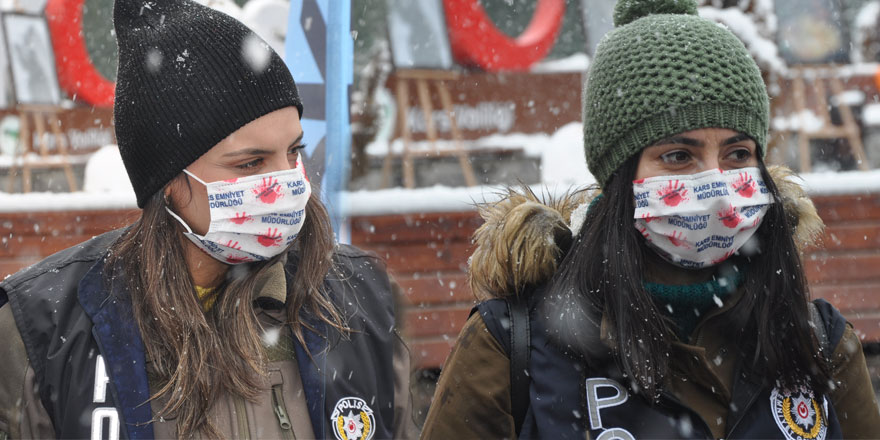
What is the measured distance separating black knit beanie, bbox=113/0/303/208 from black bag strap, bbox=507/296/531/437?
965 millimetres

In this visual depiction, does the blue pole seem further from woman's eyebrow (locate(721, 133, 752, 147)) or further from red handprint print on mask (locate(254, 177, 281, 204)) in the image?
woman's eyebrow (locate(721, 133, 752, 147))

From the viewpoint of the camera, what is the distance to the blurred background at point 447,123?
5941 mm

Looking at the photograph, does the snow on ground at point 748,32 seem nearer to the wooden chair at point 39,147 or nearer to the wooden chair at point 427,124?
the wooden chair at point 427,124

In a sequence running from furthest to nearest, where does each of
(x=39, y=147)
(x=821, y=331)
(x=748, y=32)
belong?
(x=39, y=147), (x=748, y=32), (x=821, y=331)

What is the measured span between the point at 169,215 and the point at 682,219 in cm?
147

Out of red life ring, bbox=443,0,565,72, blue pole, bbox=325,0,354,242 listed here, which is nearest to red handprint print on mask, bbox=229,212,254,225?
blue pole, bbox=325,0,354,242

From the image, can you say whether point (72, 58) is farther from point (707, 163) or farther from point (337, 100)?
point (707, 163)

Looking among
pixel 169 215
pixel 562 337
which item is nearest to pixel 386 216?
pixel 169 215

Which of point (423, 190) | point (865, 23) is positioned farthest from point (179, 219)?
point (865, 23)

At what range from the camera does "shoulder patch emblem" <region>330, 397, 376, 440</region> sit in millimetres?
2354

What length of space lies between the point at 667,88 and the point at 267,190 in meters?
1.16

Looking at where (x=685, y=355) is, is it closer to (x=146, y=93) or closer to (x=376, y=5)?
(x=146, y=93)

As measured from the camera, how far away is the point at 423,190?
5.81 m

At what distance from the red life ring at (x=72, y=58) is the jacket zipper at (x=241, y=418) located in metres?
7.08
